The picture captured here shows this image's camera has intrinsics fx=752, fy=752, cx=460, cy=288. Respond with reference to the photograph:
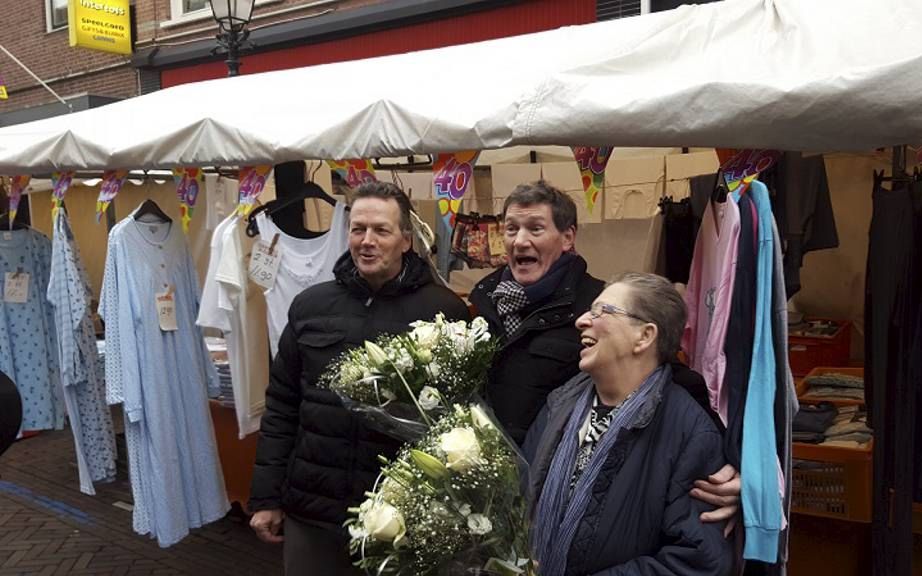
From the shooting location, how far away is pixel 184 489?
4.17m

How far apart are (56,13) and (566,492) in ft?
47.1

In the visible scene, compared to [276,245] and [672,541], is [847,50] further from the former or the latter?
[276,245]

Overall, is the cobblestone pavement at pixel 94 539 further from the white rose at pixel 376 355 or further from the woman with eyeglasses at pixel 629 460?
the woman with eyeglasses at pixel 629 460

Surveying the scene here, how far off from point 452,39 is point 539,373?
6.52m

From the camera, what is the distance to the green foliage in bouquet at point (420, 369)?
6.75 ft

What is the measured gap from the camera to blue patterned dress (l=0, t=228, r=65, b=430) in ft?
17.2

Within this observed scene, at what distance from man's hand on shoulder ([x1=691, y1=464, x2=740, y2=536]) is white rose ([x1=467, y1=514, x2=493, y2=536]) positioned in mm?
573

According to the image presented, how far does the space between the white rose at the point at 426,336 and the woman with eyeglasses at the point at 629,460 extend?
406mm

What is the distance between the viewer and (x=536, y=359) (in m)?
2.39

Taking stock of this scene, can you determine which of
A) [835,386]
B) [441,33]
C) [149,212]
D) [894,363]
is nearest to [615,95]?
[894,363]

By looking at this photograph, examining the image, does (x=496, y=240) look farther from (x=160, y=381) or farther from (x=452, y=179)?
(x=452, y=179)

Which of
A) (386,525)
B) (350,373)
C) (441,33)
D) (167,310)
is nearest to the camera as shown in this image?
(386,525)

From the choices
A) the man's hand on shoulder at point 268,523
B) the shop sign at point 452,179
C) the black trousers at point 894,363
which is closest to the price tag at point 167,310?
the man's hand on shoulder at point 268,523

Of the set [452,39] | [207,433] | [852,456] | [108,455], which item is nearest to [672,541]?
[852,456]
